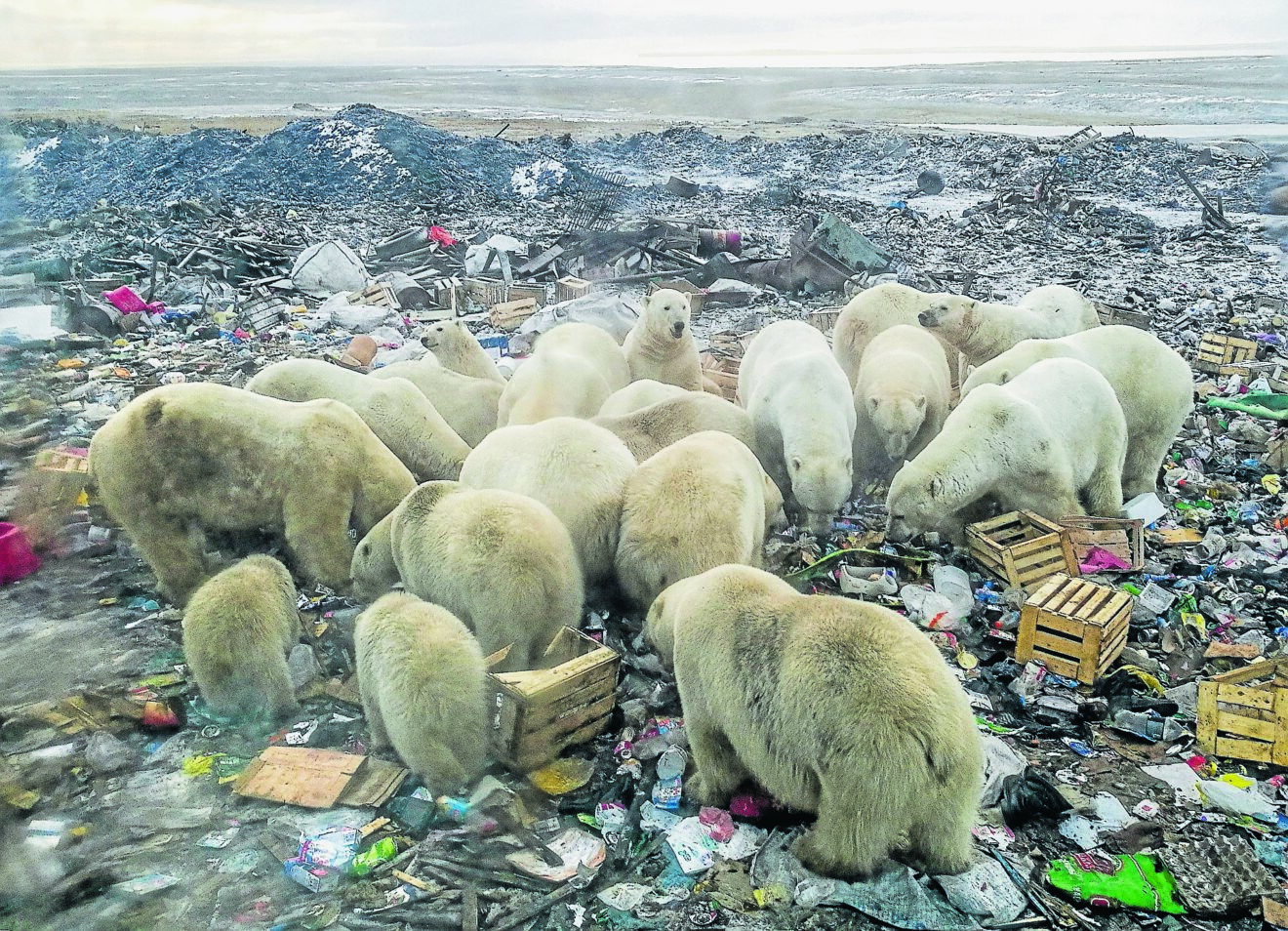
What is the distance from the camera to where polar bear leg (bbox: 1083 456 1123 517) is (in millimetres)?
6816

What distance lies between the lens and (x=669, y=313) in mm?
8477

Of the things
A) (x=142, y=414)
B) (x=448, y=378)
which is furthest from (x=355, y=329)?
(x=142, y=414)

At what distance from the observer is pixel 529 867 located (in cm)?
371

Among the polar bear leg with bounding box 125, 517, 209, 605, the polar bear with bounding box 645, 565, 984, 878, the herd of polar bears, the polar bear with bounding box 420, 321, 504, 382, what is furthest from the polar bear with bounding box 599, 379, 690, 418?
the polar bear with bounding box 645, 565, 984, 878

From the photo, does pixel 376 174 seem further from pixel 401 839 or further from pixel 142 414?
pixel 401 839

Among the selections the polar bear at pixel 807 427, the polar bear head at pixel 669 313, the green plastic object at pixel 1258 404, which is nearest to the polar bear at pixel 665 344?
the polar bear head at pixel 669 313

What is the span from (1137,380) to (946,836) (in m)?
5.25

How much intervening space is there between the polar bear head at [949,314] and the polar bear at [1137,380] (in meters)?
0.95

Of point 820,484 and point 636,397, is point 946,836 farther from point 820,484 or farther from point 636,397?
point 636,397

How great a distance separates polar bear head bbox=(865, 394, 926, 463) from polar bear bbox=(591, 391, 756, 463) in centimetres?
122

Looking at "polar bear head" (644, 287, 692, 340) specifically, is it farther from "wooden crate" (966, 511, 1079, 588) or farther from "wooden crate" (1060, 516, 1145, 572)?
"wooden crate" (1060, 516, 1145, 572)

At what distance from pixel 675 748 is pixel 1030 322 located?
6221 mm

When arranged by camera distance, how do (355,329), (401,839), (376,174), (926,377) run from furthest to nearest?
(376,174), (355,329), (926,377), (401,839)

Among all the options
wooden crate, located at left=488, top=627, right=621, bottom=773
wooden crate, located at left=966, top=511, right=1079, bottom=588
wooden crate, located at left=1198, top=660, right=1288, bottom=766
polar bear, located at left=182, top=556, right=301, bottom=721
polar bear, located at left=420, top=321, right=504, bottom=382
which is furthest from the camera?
polar bear, located at left=420, top=321, right=504, bottom=382
